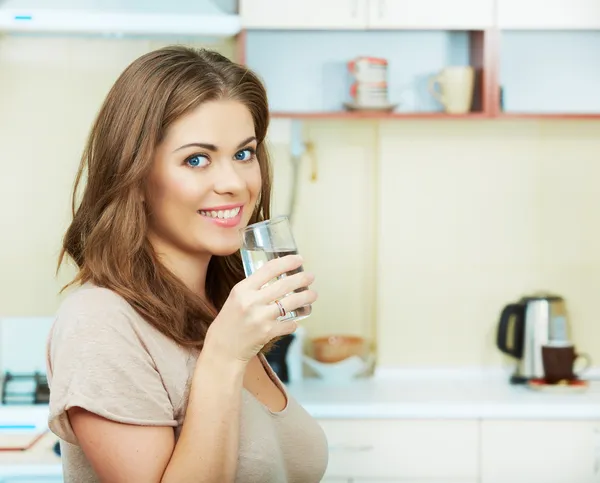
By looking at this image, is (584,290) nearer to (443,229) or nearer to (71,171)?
(443,229)

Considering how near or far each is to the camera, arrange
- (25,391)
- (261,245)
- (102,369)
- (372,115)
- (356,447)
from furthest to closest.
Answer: (372,115) < (25,391) < (356,447) < (261,245) < (102,369)

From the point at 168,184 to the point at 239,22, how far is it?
5.73 feet

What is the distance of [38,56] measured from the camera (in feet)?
10.8

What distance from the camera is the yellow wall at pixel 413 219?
3.30 metres

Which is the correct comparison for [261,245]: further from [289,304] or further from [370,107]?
[370,107]

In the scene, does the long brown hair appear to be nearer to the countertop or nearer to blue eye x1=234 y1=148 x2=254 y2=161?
blue eye x1=234 y1=148 x2=254 y2=161

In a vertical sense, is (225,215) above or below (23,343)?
above

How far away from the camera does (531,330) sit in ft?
10.5

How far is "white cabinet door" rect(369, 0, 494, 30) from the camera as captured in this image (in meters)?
3.04

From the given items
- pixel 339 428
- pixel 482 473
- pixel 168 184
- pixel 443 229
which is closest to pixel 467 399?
pixel 482 473

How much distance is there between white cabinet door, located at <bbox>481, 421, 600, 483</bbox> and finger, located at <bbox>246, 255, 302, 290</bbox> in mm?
1837

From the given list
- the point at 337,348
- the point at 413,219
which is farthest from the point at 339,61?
the point at 337,348

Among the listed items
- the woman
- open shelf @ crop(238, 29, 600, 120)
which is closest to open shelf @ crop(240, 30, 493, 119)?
open shelf @ crop(238, 29, 600, 120)

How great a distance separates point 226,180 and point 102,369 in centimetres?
34
